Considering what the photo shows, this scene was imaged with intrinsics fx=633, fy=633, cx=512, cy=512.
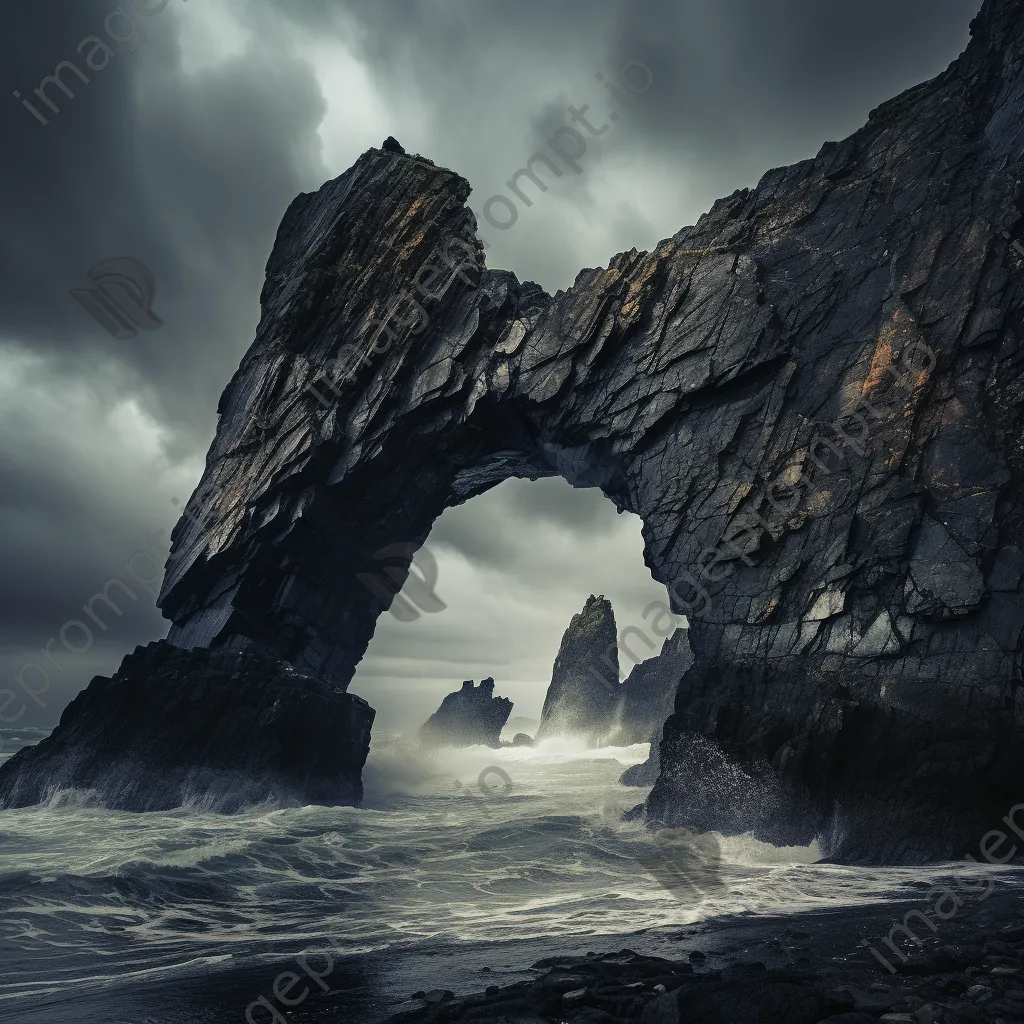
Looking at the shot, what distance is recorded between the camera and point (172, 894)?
49.0 feet

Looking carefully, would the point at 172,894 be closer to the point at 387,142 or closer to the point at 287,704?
the point at 287,704

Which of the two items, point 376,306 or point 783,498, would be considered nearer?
point 783,498

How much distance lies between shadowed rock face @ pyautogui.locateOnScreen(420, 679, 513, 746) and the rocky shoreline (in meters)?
75.2

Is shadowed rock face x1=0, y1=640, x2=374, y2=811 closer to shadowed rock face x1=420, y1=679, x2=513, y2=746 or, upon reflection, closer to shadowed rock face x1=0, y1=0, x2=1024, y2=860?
shadowed rock face x1=0, y1=0, x2=1024, y2=860

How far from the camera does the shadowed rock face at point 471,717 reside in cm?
8156

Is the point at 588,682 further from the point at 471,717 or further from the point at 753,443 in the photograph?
the point at 753,443

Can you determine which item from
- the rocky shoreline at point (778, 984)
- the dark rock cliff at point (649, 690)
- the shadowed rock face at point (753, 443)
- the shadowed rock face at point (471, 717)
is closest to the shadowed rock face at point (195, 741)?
the shadowed rock face at point (753, 443)

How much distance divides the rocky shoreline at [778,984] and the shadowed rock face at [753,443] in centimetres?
1002

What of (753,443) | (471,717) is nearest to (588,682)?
(471,717)

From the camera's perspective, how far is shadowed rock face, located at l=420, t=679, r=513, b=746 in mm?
81562

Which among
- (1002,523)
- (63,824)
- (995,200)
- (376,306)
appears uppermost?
(376,306)

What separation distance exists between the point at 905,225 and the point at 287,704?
35426 mm

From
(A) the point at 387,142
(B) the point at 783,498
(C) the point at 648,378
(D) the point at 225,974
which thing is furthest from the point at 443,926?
(A) the point at 387,142

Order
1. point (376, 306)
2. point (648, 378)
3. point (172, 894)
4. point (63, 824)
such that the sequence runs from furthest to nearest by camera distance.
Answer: point (376, 306), point (648, 378), point (63, 824), point (172, 894)
